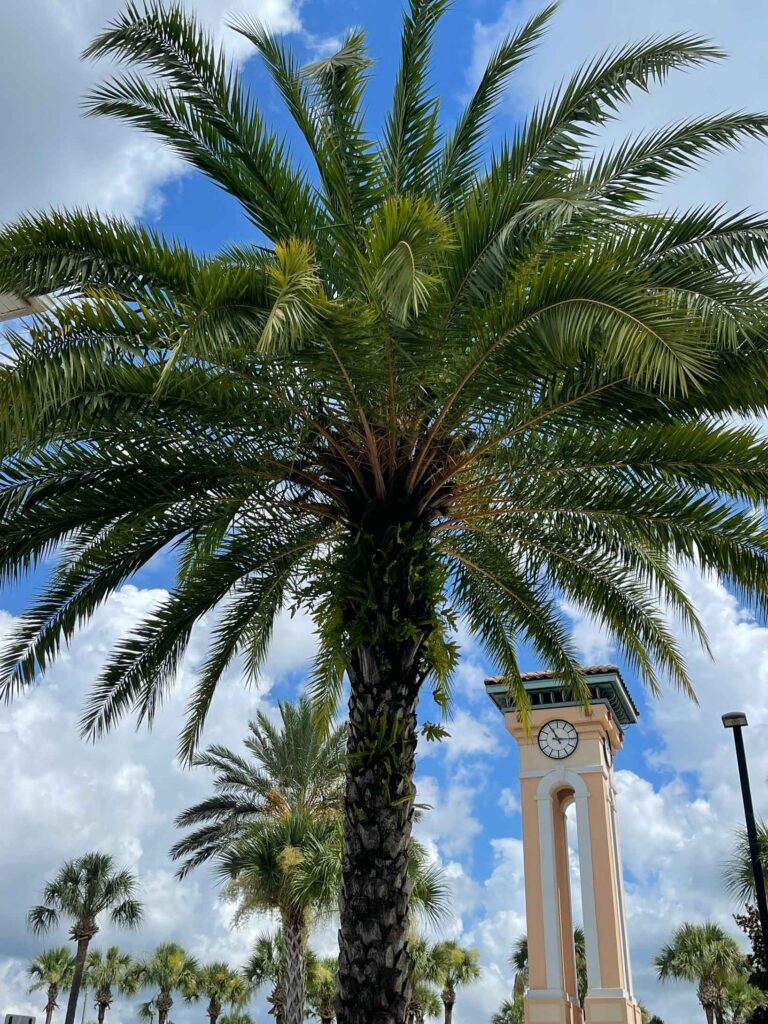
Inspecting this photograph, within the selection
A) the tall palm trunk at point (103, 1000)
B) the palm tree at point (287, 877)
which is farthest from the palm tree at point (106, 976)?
the palm tree at point (287, 877)

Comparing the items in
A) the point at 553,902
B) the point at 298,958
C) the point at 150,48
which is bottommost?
the point at 298,958

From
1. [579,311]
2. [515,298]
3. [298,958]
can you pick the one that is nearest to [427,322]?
[515,298]

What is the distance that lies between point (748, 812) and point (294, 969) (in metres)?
9.94

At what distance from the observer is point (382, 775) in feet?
26.1

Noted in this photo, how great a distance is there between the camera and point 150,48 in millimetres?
8305

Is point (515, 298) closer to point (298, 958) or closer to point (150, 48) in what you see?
point (150, 48)

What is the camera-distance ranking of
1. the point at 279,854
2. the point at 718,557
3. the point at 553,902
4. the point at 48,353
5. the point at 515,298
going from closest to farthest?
the point at 48,353 → the point at 515,298 → the point at 718,557 → the point at 279,854 → the point at 553,902

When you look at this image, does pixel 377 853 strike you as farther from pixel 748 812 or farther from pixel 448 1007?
pixel 448 1007

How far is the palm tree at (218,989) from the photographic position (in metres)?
45.4

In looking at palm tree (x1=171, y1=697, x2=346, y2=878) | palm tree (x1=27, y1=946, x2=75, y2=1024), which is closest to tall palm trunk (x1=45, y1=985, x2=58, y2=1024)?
palm tree (x1=27, y1=946, x2=75, y2=1024)

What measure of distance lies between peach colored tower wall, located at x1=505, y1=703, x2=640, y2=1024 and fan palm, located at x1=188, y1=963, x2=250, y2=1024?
25835 millimetres

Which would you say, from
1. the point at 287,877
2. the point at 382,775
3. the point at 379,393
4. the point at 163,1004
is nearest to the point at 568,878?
the point at 287,877

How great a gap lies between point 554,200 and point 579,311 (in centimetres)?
73

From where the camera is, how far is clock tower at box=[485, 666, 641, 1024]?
75.9 ft
